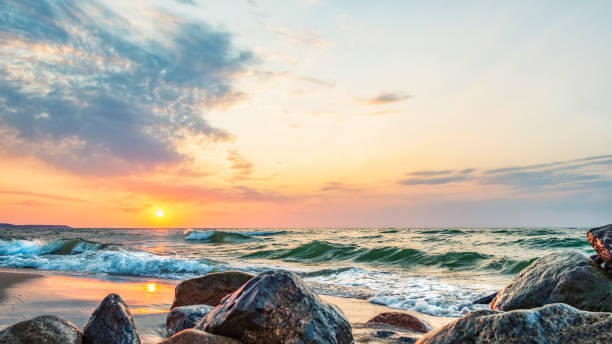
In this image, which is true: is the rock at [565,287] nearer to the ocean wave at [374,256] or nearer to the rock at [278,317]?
the rock at [278,317]

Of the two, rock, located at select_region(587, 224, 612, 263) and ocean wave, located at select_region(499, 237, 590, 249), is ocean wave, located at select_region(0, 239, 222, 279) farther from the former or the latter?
ocean wave, located at select_region(499, 237, 590, 249)

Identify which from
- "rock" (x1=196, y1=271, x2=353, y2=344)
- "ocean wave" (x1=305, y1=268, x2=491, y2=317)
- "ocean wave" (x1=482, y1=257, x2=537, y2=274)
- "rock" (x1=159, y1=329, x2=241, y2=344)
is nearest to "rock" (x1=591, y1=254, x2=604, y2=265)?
"ocean wave" (x1=305, y1=268, x2=491, y2=317)

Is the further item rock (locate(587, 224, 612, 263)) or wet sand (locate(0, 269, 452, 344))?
wet sand (locate(0, 269, 452, 344))

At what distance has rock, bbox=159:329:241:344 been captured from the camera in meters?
2.53

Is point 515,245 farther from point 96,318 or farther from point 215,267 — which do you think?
point 96,318

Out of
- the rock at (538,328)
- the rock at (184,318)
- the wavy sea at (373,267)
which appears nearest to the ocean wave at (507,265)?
the wavy sea at (373,267)

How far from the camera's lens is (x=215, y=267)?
13.3 metres

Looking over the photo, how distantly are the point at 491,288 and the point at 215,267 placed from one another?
8.55 m

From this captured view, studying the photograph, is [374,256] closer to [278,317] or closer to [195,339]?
[278,317]

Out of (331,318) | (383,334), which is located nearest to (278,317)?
(331,318)

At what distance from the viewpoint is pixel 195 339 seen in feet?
8.46

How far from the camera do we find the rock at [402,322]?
5227mm

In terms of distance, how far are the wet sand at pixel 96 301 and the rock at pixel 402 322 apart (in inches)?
10.9

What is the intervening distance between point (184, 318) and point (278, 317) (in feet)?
6.78
